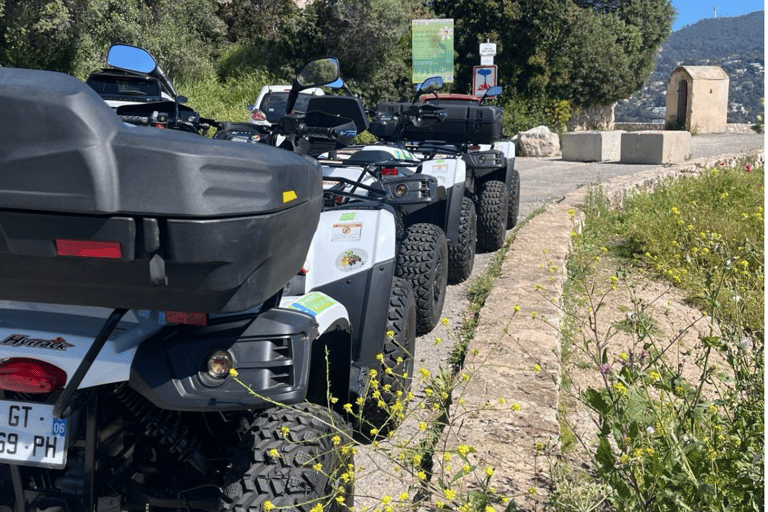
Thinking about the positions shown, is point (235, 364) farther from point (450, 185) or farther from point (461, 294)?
point (461, 294)

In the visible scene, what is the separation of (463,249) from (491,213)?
1.44 metres

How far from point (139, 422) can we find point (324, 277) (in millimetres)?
1254

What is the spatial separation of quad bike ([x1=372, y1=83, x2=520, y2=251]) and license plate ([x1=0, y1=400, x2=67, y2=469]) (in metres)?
5.32

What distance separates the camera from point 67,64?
61.3 feet

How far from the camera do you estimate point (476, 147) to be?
8453mm

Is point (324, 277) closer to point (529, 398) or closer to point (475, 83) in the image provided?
point (529, 398)

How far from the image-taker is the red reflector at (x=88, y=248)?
166 centimetres

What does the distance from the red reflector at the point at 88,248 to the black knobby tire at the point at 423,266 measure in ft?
10.2

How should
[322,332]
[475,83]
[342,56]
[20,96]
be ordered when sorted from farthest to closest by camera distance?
[342,56] < [475,83] < [322,332] < [20,96]

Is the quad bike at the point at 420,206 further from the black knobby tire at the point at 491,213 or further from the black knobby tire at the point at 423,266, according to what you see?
the black knobby tire at the point at 491,213

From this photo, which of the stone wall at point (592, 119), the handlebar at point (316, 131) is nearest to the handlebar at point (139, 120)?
the handlebar at point (316, 131)

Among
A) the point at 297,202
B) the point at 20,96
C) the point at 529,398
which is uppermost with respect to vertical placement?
the point at 20,96

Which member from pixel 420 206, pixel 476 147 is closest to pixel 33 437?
pixel 420 206

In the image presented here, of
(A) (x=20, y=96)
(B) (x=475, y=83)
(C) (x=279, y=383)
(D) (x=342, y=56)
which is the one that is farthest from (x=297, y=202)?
(D) (x=342, y=56)
